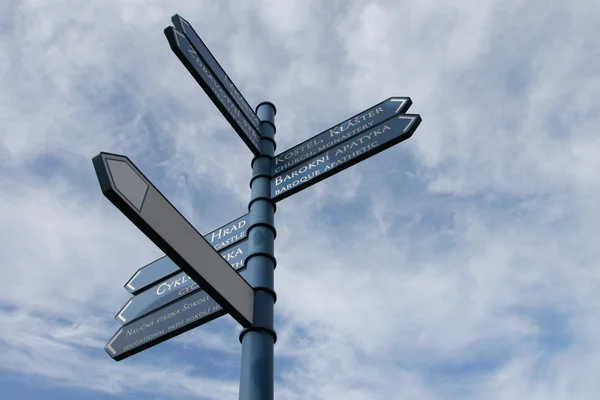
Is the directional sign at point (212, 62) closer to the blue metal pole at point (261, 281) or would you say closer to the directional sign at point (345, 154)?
the blue metal pole at point (261, 281)

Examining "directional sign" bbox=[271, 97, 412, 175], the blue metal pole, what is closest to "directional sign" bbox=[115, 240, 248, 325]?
the blue metal pole

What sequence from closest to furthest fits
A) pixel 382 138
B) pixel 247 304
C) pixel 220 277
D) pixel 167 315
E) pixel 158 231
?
pixel 158 231
pixel 220 277
pixel 247 304
pixel 167 315
pixel 382 138

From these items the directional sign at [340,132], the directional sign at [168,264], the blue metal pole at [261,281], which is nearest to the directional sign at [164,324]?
the blue metal pole at [261,281]

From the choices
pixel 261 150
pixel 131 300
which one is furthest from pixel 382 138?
pixel 131 300

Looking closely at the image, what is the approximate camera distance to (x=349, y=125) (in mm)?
5367

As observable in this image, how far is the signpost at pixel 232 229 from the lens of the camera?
3123 millimetres

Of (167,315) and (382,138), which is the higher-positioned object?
(382,138)

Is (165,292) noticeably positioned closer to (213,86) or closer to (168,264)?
(168,264)

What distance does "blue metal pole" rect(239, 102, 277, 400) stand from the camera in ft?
12.0

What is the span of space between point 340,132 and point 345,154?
40cm

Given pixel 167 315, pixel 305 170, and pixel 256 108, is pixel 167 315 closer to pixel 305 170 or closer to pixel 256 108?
pixel 305 170

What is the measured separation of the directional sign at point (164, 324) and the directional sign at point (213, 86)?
1.61 metres

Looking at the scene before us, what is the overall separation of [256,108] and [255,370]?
3593 mm

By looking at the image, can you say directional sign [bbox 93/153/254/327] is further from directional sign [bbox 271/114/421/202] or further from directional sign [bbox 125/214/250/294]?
directional sign [bbox 271/114/421/202]
